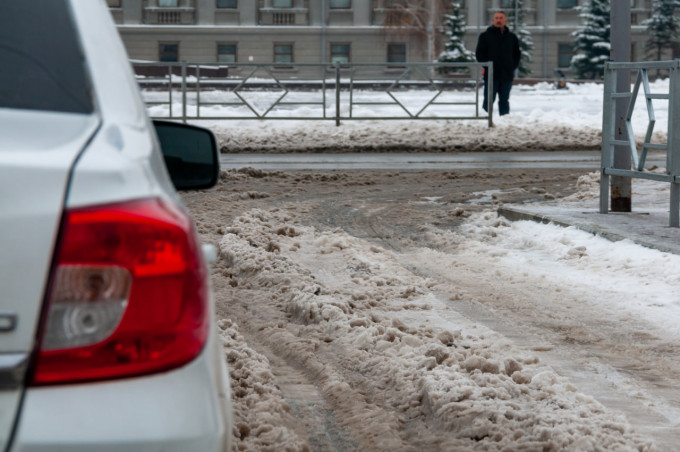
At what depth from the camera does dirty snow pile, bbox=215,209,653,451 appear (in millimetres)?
3377

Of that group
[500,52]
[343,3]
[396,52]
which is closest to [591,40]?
[396,52]

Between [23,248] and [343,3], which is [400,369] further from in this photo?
[343,3]

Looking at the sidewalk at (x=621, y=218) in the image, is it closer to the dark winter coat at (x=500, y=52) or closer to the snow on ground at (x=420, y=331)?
the snow on ground at (x=420, y=331)

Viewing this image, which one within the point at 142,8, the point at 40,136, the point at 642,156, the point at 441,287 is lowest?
the point at 441,287

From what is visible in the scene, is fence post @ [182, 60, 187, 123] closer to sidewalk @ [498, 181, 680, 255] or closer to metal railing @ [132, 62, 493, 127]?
metal railing @ [132, 62, 493, 127]

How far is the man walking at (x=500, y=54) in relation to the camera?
19453mm

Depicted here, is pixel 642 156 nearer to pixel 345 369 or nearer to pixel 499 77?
pixel 345 369

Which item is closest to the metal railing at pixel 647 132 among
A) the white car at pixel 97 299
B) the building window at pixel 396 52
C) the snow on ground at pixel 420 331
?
the snow on ground at pixel 420 331

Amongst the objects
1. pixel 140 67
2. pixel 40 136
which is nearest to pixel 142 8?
pixel 140 67

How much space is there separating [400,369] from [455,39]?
4998 cm

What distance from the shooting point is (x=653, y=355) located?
450 cm

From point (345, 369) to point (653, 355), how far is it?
1.30 meters

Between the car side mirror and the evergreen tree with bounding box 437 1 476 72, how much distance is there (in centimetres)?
5010

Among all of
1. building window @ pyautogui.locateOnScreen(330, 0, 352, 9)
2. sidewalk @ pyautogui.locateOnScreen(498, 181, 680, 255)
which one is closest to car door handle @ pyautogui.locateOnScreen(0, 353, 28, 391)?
sidewalk @ pyautogui.locateOnScreen(498, 181, 680, 255)
